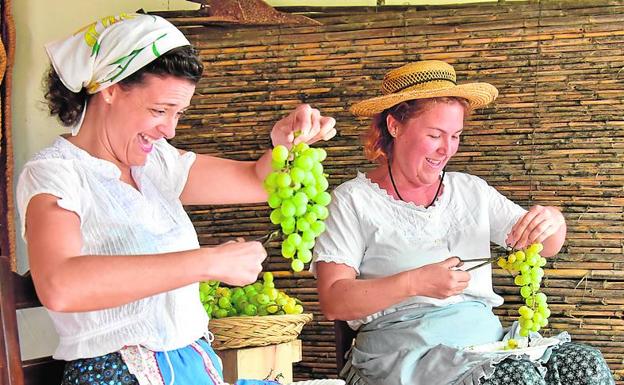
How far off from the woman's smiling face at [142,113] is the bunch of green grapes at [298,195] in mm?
298

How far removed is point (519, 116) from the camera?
3.30 m

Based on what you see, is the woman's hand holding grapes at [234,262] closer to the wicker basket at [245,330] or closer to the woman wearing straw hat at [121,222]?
the woman wearing straw hat at [121,222]

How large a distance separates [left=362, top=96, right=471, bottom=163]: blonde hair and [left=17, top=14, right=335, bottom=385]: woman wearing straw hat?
880mm

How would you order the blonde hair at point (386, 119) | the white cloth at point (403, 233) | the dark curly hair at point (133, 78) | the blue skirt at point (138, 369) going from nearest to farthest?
the blue skirt at point (138, 369) < the dark curly hair at point (133, 78) < the white cloth at point (403, 233) < the blonde hair at point (386, 119)

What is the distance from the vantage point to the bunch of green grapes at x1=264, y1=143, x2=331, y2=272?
173cm

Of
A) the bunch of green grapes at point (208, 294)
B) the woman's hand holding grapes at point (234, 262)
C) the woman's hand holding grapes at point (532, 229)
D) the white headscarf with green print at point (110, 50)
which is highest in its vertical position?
the white headscarf with green print at point (110, 50)

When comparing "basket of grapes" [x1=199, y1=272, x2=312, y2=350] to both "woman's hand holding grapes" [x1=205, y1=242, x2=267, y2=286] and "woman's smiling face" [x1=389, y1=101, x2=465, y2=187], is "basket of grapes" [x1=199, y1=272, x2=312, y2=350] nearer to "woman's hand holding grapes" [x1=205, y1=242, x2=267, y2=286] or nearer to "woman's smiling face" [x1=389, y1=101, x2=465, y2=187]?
"woman's smiling face" [x1=389, y1=101, x2=465, y2=187]

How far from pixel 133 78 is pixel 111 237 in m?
0.33

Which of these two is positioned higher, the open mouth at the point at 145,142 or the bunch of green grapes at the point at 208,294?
the open mouth at the point at 145,142

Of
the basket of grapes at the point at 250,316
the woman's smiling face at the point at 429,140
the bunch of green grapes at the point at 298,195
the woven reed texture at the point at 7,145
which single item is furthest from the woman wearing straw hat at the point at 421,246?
the woven reed texture at the point at 7,145

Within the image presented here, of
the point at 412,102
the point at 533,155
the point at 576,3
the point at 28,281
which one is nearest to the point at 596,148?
the point at 533,155

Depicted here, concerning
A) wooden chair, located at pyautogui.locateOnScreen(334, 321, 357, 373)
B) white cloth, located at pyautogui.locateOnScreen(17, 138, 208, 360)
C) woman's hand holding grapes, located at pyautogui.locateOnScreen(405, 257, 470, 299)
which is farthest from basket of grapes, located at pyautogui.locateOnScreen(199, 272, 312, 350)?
white cloth, located at pyautogui.locateOnScreen(17, 138, 208, 360)

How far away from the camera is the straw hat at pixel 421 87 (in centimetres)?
279

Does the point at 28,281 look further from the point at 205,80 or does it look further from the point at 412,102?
the point at 205,80
